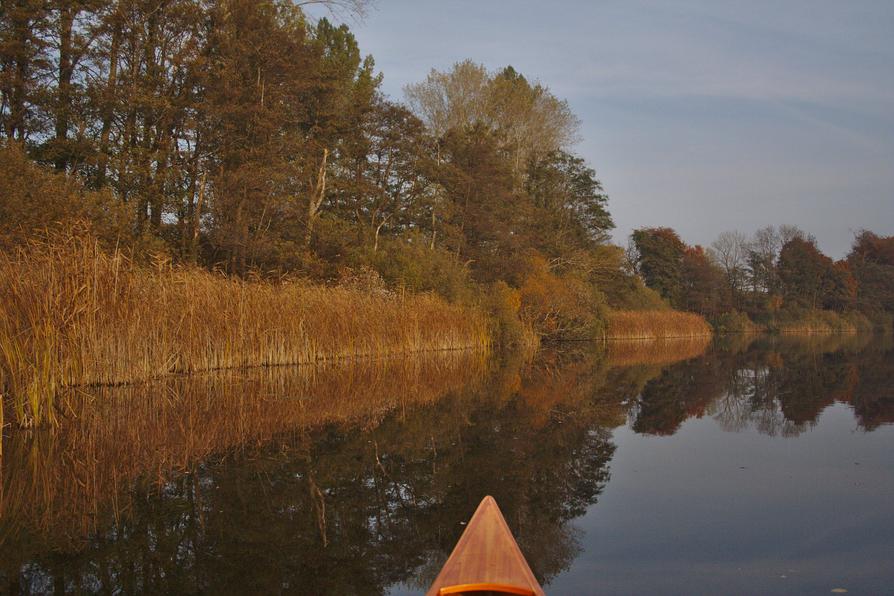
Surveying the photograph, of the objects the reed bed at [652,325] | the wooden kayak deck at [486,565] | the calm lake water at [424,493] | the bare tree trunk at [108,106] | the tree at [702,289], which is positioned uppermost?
the bare tree trunk at [108,106]

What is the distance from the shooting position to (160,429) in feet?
24.8

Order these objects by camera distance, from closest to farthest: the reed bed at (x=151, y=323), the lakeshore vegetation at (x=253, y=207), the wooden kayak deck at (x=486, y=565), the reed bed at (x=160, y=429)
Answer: the wooden kayak deck at (x=486, y=565), the reed bed at (x=160, y=429), the reed bed at (x=151, y=323), the lakeshore vegetation at (x=253, y=207)

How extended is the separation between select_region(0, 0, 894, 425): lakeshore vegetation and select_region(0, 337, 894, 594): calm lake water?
138 centimetres

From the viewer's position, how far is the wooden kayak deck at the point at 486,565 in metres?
3.02

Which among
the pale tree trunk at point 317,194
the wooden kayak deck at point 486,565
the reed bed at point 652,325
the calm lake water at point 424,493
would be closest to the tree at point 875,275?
the reed bed at point 652,325

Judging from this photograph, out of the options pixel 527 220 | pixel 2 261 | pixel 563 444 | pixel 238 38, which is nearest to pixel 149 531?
pixel 563 444

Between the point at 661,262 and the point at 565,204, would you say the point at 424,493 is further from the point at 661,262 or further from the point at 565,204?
the point at 661,262

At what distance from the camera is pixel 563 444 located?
7.59 m

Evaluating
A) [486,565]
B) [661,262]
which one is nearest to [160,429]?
[486,565]

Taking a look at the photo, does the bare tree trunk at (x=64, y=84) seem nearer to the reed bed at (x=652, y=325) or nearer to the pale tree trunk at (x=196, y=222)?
the pale tree trunk at (x=196, y=222)

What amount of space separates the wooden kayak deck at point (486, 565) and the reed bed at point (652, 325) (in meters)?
31.8

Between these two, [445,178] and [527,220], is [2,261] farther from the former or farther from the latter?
[527,220]

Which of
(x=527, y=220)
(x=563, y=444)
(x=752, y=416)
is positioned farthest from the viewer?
(x=527, y=220)

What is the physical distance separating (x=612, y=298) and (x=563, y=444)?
3182 centimetres
